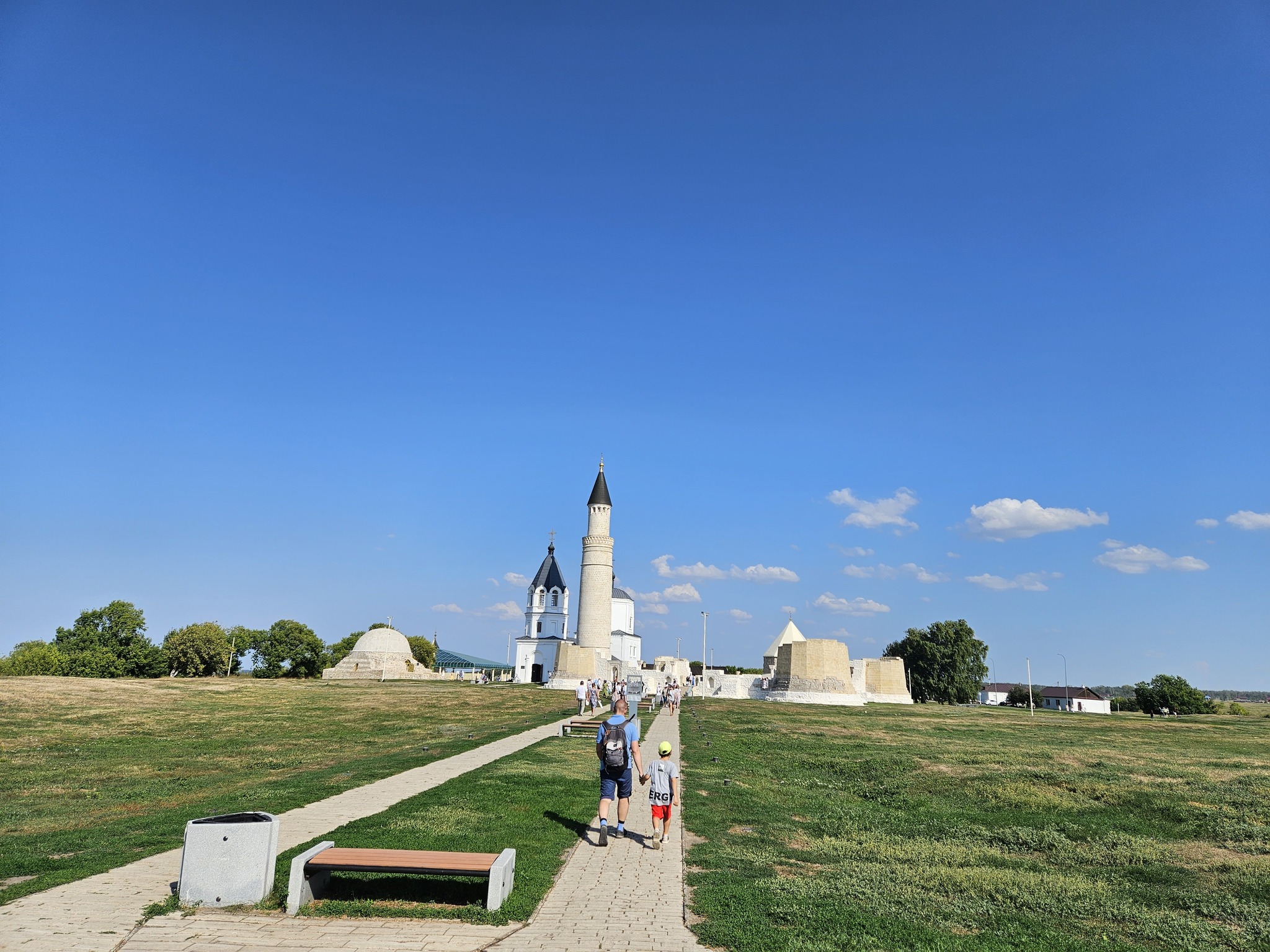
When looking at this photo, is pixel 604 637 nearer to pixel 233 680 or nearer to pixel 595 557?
pixel 595 557

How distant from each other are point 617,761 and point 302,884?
4.17 m

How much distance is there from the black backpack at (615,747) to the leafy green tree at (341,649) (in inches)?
3083

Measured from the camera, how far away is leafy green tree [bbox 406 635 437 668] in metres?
91.8

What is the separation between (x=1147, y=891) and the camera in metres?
9.27

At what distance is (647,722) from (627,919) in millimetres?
22046

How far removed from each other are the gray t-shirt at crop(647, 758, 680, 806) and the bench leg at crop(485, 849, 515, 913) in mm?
2816

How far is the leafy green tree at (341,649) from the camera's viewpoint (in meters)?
82.3

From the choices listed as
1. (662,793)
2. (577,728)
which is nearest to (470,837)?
(662,793)

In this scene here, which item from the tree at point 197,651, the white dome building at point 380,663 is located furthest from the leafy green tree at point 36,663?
the white dome building at point 380,663

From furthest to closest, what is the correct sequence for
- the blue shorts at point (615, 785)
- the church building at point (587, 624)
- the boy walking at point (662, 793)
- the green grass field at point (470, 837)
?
the church building at point (587, 624), the blue shorts at point (615, 785), the boy walking at point (662, 793), the green grass field at point (470, 837)

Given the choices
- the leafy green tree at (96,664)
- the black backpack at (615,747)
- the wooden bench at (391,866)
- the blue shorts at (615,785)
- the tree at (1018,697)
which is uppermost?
the black backpack at (615,747)

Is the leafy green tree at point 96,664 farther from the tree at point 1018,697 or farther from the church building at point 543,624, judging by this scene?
the tree at point 1018,697

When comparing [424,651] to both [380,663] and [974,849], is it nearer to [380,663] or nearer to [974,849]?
[380,663]

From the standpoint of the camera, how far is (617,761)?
34.6 feet
